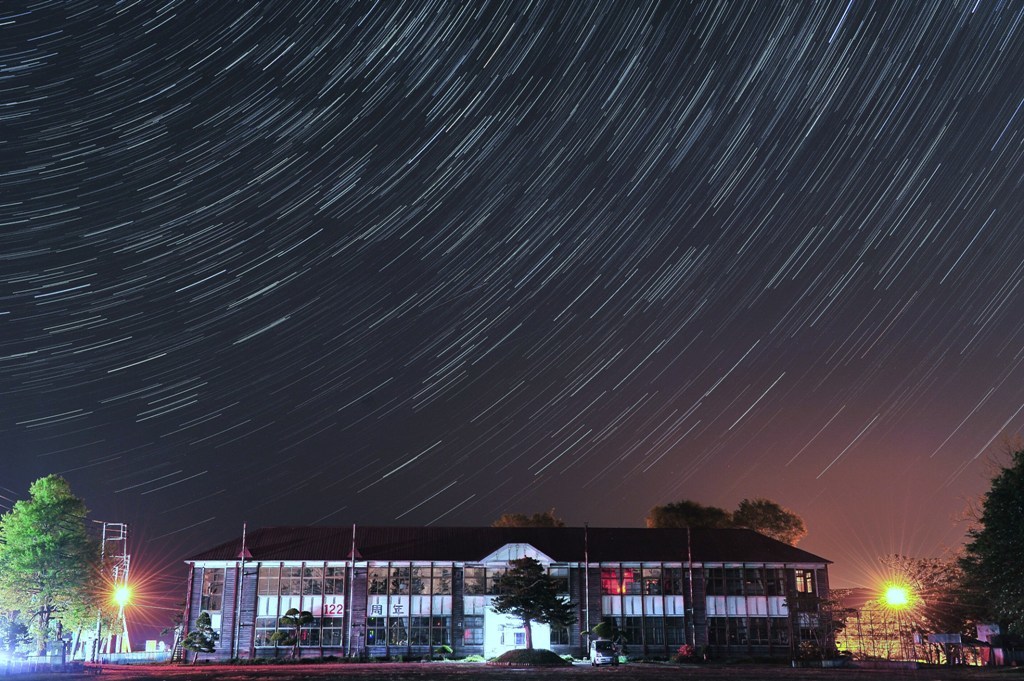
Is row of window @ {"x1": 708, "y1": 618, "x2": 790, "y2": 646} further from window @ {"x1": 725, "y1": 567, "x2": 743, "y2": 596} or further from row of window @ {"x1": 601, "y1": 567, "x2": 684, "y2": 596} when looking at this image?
row of window @ {"x1": 601, "y1": 567, "x2": 684, "y2": 596}

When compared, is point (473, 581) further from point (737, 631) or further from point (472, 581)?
point (737, 631)

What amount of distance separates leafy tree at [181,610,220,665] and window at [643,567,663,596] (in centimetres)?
3216

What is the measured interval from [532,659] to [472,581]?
1516cm

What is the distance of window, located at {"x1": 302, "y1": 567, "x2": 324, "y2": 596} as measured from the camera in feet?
237

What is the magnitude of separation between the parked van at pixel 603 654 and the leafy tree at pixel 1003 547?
2213 centimetres

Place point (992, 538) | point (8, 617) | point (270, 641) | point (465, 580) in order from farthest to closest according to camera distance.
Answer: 1. point (465, 580)
2. point (270, 641)
3. point (8, 617)
4. point (992, 538)

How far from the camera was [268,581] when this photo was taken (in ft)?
237

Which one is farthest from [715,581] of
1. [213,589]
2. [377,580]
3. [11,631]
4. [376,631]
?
[11,631]

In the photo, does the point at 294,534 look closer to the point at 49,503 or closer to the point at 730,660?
the point at 49,503

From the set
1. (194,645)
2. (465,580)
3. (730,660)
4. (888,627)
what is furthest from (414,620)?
(888,627)

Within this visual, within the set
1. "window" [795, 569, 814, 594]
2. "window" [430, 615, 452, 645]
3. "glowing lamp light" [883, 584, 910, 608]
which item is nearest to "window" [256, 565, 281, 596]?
"window" [430, 615, 452, 645]

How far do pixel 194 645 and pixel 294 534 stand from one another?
13953mm

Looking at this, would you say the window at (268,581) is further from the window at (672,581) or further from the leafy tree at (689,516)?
the leafy tree at (689,516)

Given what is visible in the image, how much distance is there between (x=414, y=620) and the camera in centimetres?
7206
